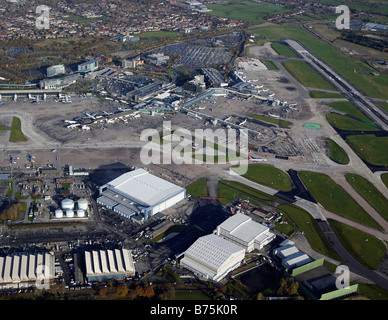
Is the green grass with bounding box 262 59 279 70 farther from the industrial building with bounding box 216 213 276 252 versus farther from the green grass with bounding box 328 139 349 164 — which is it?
the industrial building with bounding box 216 213 276 252

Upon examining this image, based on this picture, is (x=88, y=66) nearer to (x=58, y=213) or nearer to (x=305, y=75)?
(x=305, y=75)

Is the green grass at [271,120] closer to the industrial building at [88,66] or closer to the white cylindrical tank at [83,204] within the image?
the white cylindrical tank at [83,204]

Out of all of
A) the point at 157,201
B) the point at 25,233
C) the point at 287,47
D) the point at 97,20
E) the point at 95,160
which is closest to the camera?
the point at 25,233

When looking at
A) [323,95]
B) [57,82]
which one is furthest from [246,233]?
[57,82]

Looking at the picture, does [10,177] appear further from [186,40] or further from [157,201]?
[186,40]

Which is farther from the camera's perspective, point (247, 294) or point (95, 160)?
point (95, 160)

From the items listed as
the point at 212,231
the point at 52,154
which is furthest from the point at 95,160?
the point at 212,231
